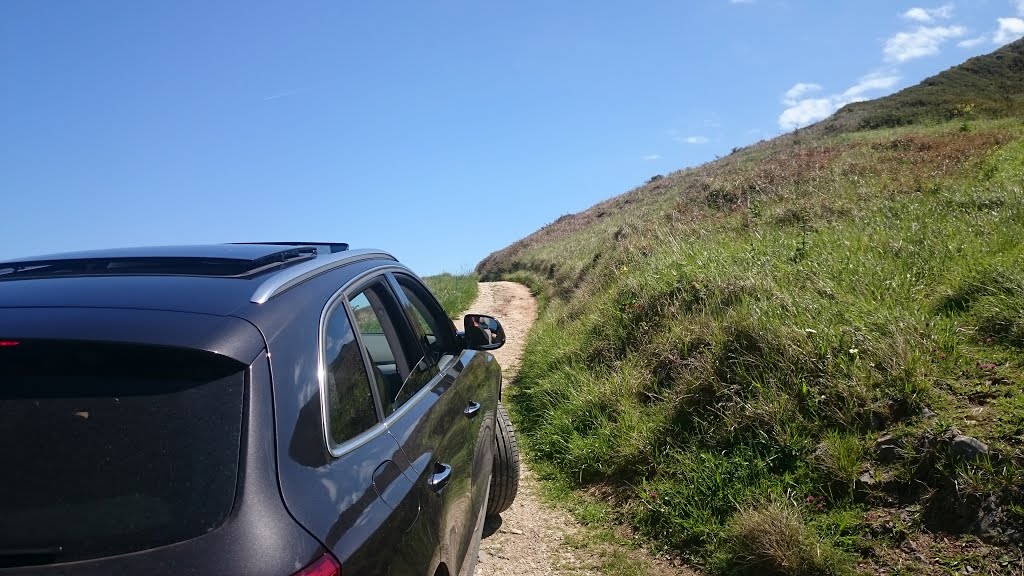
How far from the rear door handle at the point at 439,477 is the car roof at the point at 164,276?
813 mm

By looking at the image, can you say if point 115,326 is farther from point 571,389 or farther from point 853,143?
point 853,143

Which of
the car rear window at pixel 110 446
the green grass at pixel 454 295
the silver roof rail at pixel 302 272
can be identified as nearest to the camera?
the car rear window at pixel 110 446

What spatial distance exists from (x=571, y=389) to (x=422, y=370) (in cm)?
373

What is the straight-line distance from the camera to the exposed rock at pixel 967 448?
350 cm

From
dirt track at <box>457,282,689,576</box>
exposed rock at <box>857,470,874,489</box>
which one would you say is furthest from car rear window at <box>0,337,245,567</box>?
exposed rock at <box>857,470,874,489</box>

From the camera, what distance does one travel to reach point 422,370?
2977 millimetres

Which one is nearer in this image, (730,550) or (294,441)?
(294,441)

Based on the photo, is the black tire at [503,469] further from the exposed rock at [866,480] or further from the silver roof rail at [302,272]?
the exposed rock at [866,480]

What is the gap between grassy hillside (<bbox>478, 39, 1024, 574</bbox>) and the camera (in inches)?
139

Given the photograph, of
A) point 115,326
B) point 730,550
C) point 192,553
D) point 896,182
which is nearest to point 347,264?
point 115,326

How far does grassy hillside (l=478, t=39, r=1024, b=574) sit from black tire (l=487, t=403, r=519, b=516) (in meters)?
0.75

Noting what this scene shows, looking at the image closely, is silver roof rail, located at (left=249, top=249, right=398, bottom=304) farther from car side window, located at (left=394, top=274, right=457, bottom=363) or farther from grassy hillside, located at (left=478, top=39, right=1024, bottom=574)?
grassy hillside, located at (left=478, top=39, right=1024, bottom=574)

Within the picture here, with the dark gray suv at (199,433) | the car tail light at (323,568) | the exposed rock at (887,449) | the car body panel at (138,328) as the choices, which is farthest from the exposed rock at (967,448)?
the car body panel at (138,328)

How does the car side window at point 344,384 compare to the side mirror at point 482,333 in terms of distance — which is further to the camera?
the side mirror at point 482,333
